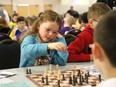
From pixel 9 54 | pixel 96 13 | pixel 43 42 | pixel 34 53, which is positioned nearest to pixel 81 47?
pixel 96 13

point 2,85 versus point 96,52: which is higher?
point 96,52

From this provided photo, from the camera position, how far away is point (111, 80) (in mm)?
960

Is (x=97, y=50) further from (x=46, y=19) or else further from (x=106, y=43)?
(x=46, y=19)

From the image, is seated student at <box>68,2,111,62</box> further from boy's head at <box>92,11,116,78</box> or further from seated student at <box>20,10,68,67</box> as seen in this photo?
boy's head at <box>92,11,116,78</box>


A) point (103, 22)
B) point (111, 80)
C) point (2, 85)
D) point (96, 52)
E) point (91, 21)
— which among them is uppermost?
point (91, 21)

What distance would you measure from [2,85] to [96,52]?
0.99 meters

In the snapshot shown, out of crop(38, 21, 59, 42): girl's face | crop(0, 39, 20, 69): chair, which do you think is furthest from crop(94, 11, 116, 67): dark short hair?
crop(0, 39, 20, 69): chair

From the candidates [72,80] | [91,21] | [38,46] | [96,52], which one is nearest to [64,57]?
[38,46]

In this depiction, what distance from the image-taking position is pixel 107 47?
100cm

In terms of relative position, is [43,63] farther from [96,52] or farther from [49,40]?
[96,52]

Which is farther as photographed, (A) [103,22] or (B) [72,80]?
(B) [72,80]

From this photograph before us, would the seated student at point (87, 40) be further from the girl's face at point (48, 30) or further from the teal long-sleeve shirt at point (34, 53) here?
the girl's face at point (48, 30)

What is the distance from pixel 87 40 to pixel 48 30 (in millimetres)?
705

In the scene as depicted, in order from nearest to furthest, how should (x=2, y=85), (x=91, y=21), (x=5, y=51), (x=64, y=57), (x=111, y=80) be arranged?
(x=111, y=80), (x=2, y=85), (x=64, y=57), (x=91, y=21), (x=5, y=51)
